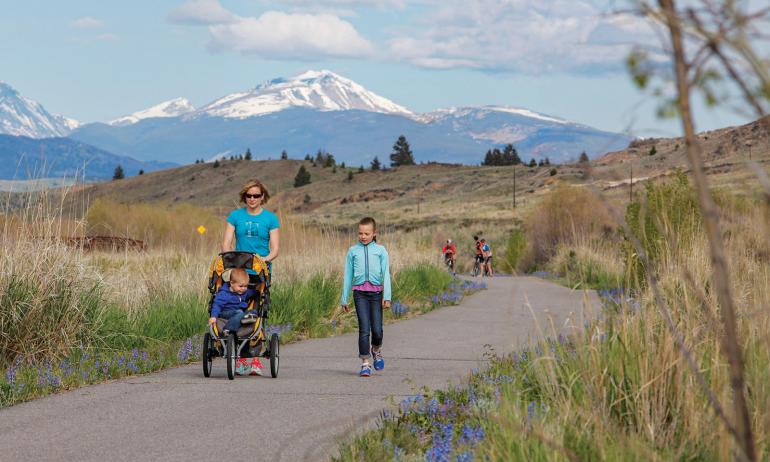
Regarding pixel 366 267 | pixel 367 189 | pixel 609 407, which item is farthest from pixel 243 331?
pixel 367 189

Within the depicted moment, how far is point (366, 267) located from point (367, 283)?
0.17m

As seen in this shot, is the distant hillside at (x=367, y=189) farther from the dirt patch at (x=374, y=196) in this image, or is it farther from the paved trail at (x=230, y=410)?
the paved trail at (x=230, y=410)

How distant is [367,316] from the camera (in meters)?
10.3

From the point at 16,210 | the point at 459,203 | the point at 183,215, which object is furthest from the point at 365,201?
the point at 16,210

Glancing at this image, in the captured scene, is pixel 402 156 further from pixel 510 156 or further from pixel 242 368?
pixel 242 368

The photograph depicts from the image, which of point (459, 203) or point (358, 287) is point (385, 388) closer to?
point (358, 287)

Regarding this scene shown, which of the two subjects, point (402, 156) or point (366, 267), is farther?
point (402, 156)

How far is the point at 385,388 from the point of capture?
30.5 feet

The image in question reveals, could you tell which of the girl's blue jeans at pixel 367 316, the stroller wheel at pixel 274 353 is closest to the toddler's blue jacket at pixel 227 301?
the stroller wheel at pixel 274 353

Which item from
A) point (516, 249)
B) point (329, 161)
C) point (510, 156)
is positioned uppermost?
point (329, 161)

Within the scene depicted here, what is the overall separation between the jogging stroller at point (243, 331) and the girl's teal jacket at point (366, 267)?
79 cm

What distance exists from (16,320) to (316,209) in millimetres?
119125

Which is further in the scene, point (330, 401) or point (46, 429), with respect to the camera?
point (330, 401)

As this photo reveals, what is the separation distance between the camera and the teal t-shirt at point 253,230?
10.4m
